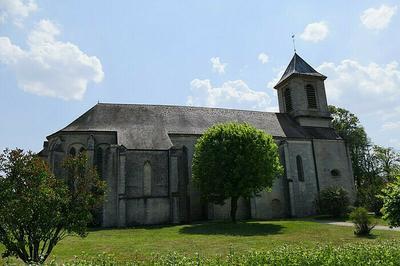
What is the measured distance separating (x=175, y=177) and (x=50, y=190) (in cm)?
1764

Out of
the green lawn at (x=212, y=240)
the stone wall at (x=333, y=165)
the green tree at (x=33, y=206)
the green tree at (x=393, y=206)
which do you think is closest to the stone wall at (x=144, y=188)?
the green lawn at (x=212, y=240)

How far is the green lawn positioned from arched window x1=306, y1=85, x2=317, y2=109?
18.7 m

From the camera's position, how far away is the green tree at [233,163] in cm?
2481

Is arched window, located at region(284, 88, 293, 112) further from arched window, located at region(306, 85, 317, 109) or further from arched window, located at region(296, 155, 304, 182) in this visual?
arched window, located at region(296, 155, 304, 182)

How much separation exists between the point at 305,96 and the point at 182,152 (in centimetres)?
1682

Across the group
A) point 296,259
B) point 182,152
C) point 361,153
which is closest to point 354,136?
point 361,153

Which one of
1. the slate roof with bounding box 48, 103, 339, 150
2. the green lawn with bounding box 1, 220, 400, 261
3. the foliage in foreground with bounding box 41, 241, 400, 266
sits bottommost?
the green lawn with bounding box 1, 220, 400, 261

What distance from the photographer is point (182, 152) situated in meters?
30.0

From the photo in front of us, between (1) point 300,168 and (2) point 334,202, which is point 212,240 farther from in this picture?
(1) point 300,168

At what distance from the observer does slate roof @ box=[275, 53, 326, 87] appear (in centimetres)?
3912

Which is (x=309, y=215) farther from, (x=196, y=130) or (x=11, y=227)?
(x=11, y=227)

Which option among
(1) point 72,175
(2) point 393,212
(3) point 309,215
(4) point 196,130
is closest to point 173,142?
(4) point 196,130

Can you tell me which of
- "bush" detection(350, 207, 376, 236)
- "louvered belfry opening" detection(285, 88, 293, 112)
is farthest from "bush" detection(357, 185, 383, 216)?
"louvered belfry opening" detection(285, 88, 293, 112)

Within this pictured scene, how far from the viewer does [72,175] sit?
39.4ft
